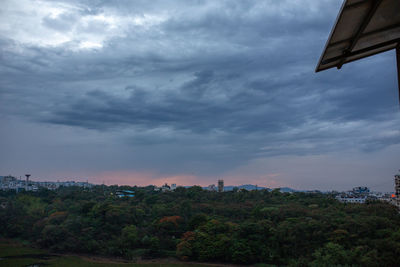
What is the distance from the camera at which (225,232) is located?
22.9 metres

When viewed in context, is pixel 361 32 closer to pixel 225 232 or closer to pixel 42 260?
pixel 225 232

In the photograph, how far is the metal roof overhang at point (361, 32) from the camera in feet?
5.70

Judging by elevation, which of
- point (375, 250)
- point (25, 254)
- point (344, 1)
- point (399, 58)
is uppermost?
point (344, 1)

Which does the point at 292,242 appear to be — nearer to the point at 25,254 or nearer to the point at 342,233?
the point at 342,233

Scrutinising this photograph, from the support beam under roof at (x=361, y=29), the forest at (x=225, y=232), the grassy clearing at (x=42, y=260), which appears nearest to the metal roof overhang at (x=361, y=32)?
the support beam under roof at (x=361, y=29)

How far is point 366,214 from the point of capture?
22297 millimetres

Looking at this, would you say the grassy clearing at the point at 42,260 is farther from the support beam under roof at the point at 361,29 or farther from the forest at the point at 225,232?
the support beam under roof at the point at 361,29

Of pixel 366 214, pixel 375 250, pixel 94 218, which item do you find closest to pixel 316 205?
pixel 366 214

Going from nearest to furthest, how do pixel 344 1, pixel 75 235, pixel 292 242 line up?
pixel 344 1 < pixel 292 242 < pixel 75 235

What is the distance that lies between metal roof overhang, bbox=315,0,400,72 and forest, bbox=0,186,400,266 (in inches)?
661

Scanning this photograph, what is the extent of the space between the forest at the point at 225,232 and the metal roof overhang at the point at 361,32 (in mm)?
16790

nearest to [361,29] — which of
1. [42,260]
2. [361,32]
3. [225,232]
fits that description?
[361,32]

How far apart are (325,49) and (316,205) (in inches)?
1090

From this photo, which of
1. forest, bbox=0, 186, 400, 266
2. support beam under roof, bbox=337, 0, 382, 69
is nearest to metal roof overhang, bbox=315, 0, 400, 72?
support beam under roof, bbox=337, 0, 382, 69
